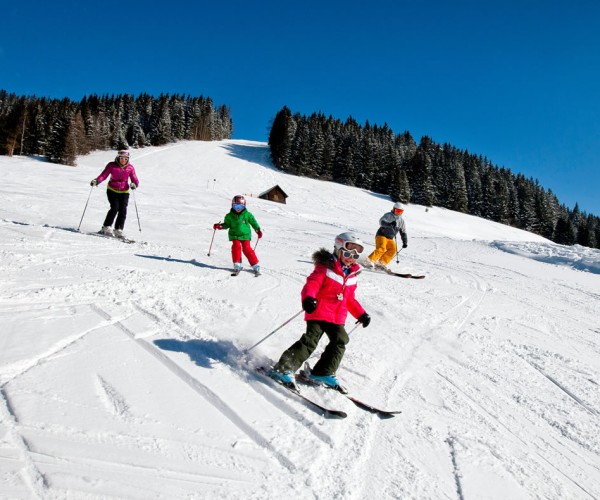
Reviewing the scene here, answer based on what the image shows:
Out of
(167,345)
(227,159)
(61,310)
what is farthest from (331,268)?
(227,159)

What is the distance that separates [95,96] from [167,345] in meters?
107

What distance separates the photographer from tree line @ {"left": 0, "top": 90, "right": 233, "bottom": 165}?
5233 cm

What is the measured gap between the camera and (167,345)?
156 inches

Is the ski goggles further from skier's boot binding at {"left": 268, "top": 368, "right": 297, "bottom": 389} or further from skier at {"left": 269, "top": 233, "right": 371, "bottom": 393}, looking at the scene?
skier's boot binding at {"left": 268, "top": 368, "right": 297, "bottom": 389}

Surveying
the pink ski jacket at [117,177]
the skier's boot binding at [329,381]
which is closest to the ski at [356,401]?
the skier's boot binding at [329,381]

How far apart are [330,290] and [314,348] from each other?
59cm

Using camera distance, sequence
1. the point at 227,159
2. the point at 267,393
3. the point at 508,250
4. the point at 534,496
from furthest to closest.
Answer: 1. the point at 227,159
2. the point at 508,250
3. the point at 267,393
4. the point at 534,496

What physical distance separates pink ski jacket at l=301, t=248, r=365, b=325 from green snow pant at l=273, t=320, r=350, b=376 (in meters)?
0.08

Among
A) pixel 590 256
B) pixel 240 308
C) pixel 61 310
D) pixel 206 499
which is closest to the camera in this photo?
pixel 206 499

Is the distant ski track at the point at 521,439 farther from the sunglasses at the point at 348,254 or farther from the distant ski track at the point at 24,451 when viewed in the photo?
the distant ski track at the point at 24,451

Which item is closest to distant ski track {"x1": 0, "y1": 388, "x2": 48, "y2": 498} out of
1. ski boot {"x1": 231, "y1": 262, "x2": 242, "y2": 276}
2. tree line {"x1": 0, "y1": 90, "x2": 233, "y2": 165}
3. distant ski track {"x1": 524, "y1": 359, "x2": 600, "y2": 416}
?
distant ski track {"x1": 524, "y1": 359, "x2": 600, "y2": 416}

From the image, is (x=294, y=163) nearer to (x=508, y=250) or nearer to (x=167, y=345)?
(x=508, y=250)

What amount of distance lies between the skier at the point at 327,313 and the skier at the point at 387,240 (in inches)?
253

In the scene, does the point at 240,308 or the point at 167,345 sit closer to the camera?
the point at 167,345
